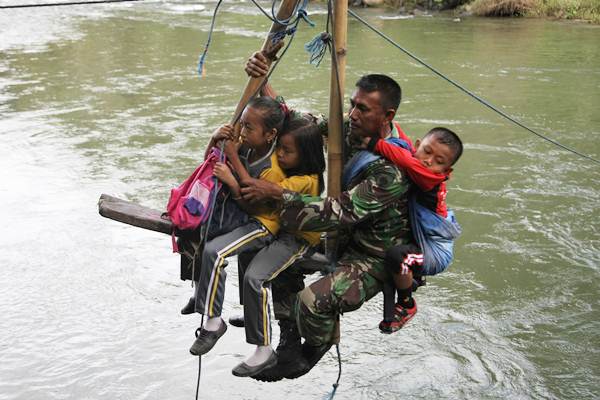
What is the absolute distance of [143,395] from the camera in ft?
17.8

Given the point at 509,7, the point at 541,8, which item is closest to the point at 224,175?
the point at 541,8

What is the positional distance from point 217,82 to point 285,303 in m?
11.1

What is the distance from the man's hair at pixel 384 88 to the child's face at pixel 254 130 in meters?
0.43

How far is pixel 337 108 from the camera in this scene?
3.44 metres

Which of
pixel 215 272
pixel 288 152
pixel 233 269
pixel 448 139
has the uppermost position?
pixel 448 139

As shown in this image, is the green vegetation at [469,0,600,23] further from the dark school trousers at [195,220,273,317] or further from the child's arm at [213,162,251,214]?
the child's arm at [213,162,251,214]

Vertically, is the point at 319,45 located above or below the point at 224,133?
above

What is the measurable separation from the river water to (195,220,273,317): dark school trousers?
2.03 metres

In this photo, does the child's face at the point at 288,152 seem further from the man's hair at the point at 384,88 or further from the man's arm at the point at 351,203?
the man's hair at the point at 384,88

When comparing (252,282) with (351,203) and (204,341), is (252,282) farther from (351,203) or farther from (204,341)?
(351,203)

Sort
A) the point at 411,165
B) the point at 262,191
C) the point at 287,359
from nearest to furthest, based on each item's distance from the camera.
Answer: the point at 411,165, the point at 262,191, the point at 287,359

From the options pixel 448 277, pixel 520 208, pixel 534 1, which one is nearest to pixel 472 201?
pixel 520 208

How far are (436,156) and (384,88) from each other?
0.35 meters

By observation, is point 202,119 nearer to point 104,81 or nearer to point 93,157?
point 93,157
